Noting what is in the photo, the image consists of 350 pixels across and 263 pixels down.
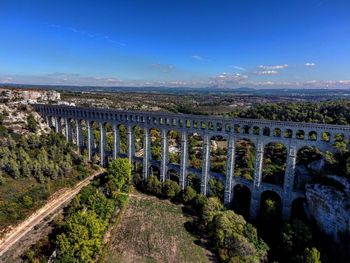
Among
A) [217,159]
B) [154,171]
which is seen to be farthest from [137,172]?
[217,159]

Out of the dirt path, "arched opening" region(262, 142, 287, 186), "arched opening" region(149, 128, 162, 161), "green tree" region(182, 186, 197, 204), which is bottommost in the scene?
the dirt path

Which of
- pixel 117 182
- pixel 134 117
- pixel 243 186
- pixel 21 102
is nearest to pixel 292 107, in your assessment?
pixel 243 186

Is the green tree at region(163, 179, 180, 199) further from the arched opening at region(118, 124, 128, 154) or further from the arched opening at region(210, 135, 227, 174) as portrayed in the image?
the arched opening at region(118, 124, 128, 154)

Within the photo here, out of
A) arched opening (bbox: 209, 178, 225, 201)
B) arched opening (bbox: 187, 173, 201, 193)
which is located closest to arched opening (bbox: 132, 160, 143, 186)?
arched opening (bbox: 187, 173, 201, 193)

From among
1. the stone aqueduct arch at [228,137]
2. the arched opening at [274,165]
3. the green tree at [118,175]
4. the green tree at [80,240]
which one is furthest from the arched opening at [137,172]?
the arched opening at [274,165]

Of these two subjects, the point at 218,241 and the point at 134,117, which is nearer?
the point at 218,241

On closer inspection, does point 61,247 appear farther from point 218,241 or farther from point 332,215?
point 332,215

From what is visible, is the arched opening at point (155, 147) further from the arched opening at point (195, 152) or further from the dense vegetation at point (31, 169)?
the dense vegetation at point (31, 169)

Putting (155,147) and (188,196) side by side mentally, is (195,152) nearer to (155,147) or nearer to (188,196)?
(155,147)
